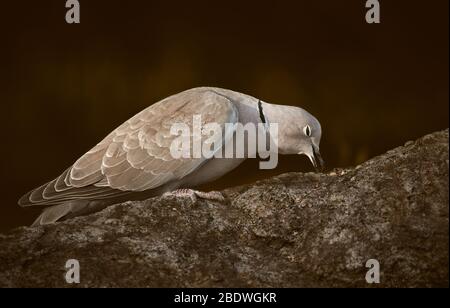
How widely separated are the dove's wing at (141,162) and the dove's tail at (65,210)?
9 cm

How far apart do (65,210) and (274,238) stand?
1.22 meters

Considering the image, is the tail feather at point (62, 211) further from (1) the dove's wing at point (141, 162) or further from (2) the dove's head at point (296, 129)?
(2) the dove's head at point (296, 129)

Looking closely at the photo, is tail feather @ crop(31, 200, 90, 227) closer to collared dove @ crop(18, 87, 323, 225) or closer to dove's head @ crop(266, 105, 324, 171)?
collared dove @ crop(18, 87, 323, 225)

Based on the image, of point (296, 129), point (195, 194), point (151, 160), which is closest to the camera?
point (195, 194)

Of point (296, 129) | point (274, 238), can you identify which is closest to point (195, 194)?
point (274, 238)

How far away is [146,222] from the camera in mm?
3031

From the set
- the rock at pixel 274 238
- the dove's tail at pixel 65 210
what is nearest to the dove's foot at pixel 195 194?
the rock at pixel 274 238

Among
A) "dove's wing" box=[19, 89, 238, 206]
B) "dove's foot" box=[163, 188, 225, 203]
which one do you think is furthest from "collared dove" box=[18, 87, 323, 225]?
"dove's foot" box=[163, 188, 225, 203]

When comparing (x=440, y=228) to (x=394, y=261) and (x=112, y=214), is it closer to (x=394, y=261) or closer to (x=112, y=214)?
(x=394, y=261)

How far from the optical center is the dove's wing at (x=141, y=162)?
3.44 meters

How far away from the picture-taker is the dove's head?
3.67 metres

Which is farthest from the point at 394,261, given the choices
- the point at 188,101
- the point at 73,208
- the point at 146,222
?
the point at 73,208

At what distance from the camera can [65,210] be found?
139 inches

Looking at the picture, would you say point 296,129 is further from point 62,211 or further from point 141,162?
point 62,211
